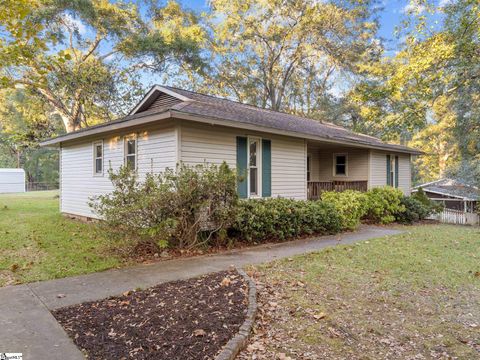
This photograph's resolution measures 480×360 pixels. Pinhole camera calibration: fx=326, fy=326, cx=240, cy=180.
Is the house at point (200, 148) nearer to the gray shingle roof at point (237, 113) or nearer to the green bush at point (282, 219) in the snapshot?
the gray shingle roof at point (237, 113)

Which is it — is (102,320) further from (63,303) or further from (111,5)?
(111,5)

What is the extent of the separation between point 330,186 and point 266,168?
541cm

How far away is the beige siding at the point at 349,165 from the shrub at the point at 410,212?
209 centimetres

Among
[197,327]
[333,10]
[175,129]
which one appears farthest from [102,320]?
[333,10]

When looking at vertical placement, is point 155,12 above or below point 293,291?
above

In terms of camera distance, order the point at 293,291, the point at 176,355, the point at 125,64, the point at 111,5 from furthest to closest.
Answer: the point at 125,64
the point at 111,5
the point at 293,291
the point at 176,355

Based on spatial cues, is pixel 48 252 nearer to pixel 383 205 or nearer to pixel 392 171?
pixel 383 205

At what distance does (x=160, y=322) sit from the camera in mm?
3572

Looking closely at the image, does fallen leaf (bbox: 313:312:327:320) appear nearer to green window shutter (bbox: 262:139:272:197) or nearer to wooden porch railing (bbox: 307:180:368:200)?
green window shutter (bbox: 262:139:272:197)

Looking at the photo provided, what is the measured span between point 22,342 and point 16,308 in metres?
1.07

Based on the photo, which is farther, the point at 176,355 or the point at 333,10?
the point at 333,10

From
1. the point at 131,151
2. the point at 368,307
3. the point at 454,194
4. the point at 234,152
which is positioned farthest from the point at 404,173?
the point at 368,307

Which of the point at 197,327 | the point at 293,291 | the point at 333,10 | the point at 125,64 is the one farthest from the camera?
the point at 333,10

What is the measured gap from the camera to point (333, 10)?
23422 millimetres
